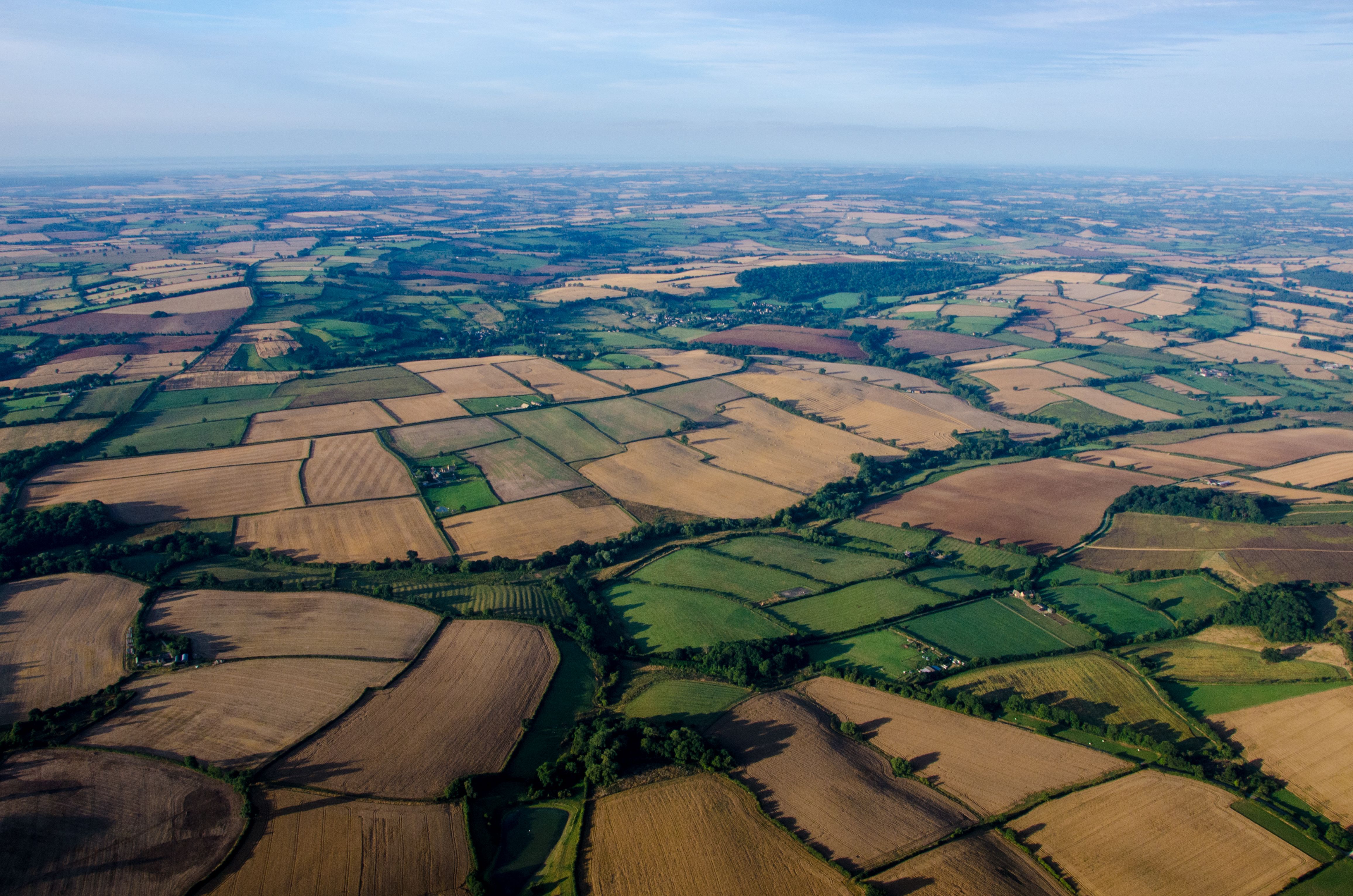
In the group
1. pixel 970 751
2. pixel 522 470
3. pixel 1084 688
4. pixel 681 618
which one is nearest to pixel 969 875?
pixel 970 751

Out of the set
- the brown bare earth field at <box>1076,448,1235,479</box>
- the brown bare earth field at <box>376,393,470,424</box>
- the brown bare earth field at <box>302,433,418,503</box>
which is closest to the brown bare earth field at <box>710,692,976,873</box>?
the brown bare earth field at <box>302,433,418,503</box>

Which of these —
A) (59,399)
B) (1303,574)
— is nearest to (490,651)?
(1303,574)

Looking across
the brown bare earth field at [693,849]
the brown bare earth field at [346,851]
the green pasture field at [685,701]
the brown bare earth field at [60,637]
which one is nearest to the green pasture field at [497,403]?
the brown bare earth field at [60,637]

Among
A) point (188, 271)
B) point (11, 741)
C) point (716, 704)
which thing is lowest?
point (716, 704)

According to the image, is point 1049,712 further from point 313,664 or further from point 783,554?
point 313,664

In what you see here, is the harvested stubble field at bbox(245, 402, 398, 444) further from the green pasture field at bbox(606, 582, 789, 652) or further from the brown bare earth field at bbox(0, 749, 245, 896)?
the brown bare earth field at bbox(0, 749, 245, 896)
